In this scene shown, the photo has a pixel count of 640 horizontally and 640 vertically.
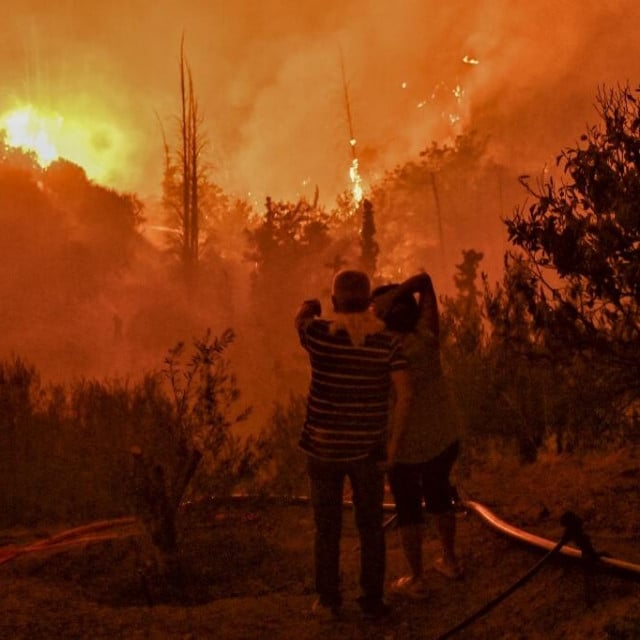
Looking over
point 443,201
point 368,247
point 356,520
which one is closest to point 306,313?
point 356,520

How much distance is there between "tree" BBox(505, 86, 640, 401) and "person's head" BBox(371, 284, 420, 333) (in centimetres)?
149

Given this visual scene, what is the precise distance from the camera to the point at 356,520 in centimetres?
415

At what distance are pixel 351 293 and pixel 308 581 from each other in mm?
2704

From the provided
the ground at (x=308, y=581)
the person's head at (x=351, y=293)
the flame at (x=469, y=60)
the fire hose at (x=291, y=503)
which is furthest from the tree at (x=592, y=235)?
the flame at (x=469, y=60)

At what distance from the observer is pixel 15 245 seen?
2775 centimetres

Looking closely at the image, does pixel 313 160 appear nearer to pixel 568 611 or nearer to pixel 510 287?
pixel 510 287

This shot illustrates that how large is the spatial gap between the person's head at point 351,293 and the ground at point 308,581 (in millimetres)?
1790

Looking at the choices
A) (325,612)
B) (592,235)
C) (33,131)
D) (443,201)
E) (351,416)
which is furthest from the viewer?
(443,201)

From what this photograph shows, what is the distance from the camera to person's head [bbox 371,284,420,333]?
444 cm

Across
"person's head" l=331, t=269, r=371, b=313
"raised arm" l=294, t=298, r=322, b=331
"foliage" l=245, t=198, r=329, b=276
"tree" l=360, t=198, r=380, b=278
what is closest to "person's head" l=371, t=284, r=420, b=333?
"person's head" l=331, t=269, r=371, b=313

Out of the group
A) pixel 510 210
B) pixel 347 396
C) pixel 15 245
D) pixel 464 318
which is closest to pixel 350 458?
pixel 347 396

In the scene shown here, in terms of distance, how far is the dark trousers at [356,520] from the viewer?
13.3 ft

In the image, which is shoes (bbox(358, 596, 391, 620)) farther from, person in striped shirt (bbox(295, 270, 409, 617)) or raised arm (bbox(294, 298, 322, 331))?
raised arm (bbox(294, 298, 322, 331))

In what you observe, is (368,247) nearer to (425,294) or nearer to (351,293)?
(425,294)
